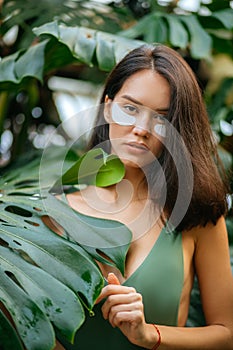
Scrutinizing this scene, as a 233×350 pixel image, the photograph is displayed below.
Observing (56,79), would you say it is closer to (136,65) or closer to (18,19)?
(18,19)

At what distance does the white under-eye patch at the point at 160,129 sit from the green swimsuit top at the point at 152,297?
163 millimetres

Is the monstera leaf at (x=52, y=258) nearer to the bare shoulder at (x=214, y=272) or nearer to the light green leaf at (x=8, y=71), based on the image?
the bare shoulder at (x=214, y=272)

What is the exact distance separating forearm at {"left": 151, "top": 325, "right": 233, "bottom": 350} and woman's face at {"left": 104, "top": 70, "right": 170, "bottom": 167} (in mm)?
253

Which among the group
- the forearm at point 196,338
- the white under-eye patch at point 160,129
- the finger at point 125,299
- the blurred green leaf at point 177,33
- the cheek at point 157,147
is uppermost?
the white under-eye patch at point 160,129

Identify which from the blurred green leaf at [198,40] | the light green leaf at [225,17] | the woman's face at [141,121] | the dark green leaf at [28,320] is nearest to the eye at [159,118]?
the woman's face at [141,121]

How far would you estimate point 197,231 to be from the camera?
3.51 ft

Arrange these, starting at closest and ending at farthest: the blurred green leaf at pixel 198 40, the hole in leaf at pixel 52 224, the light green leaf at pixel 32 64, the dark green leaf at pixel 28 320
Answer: the dark green leaf at pixel 28 320 < the hole in leaf at pixel 52 224 < the light green leaf at pixel 32 64 < the blurred green leaf at pixel 198 40

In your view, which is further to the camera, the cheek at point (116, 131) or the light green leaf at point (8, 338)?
the cheek at point (116, 131)

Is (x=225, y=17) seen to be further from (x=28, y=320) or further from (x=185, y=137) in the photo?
(x=28, y=320)

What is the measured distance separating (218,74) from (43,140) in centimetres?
59

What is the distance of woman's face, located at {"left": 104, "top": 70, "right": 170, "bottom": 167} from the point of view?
3.27ft

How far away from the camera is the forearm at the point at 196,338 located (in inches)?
37.4

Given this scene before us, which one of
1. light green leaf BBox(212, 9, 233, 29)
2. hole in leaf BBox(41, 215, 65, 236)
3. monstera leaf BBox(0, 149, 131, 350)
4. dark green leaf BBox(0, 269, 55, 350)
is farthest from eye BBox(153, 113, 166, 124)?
light green leaf BBox(212, 9, 233, 29)

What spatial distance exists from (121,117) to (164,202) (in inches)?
6.0
